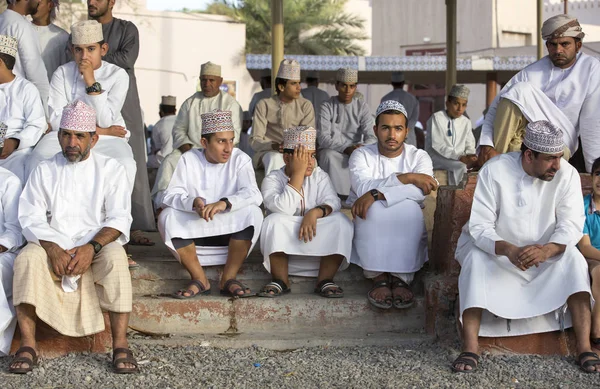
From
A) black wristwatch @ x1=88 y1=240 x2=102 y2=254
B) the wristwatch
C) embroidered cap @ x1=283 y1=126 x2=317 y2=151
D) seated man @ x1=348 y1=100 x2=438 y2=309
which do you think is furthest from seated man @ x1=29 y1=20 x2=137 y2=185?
seated man @ x1=348 y1=100 x2=438 y2=309

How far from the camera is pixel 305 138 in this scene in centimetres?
595

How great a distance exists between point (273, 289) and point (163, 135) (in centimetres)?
634

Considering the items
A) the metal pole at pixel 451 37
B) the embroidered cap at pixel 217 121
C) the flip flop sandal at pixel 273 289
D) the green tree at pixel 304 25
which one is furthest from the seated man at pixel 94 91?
the green tree at pixel 304 25

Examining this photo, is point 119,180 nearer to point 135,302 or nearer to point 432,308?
point 135,302

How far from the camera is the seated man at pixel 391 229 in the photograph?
568 centimetres

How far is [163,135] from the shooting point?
38.0ft

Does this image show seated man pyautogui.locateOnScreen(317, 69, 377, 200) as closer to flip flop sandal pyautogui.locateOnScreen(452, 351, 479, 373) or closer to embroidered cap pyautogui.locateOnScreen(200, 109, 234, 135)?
embroidered cap pyautogui.locateOnScreen(200, 109, 234, 135)

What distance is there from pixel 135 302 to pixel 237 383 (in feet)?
4.41

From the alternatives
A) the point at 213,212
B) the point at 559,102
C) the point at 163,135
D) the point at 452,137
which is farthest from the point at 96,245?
the point at 163,135

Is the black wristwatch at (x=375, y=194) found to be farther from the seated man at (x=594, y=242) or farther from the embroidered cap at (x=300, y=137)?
the seated man at (x=594, y=242)

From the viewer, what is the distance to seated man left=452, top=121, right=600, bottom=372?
4.82 meters

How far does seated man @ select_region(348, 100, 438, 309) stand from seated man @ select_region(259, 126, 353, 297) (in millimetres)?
155

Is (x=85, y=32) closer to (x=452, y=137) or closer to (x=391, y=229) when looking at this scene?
(x=391, y=229)

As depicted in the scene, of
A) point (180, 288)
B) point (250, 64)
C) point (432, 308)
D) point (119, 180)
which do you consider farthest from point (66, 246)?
point (250, 64)
